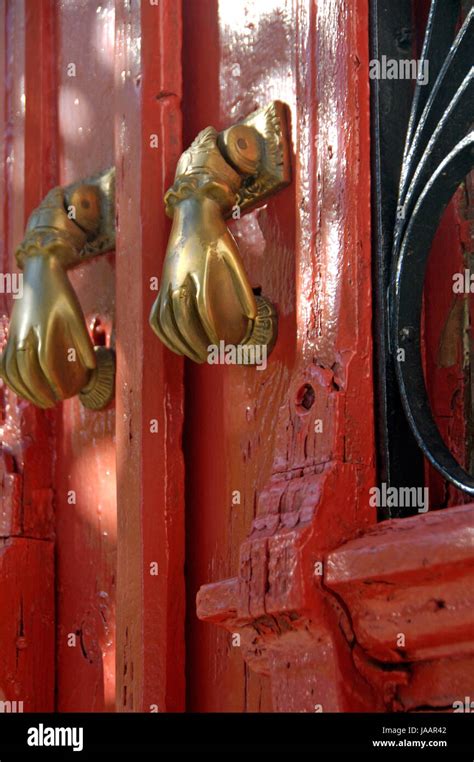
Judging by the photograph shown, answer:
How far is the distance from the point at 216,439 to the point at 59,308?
348 millimetres

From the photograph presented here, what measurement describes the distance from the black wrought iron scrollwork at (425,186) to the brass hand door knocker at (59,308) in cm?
63

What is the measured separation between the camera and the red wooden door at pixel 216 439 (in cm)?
161

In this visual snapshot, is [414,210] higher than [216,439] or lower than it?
higher

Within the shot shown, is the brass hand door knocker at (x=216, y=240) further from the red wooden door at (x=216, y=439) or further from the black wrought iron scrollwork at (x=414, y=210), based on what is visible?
the black wrought iron scrollwork at (x=414, y=210)

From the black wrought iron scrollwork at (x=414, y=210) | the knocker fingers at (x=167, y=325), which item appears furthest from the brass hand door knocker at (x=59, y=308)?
the black wrought iron scrollwork at (x=414, y=210)

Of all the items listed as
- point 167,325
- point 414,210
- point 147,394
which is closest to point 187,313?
point 167,325

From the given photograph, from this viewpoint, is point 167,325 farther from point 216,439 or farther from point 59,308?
point 59,308

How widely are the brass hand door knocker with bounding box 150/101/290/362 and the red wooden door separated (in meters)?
0.03

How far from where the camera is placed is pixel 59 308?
222 cm

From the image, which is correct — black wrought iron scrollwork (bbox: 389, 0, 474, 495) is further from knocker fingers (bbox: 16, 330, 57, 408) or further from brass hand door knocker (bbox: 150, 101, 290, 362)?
knocker fingers (bbox: 16, 330, 57, 408)

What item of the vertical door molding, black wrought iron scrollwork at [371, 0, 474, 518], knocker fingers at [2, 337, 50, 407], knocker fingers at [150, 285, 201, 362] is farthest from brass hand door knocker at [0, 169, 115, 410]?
black wrought iron scrollwork at [371, 0, 474, 518]

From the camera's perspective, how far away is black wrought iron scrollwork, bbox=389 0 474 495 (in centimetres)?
170

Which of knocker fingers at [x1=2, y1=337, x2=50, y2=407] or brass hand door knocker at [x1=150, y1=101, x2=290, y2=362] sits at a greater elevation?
brass hand door knocker at [x1=150, y1=101, x2=290, y2=362]
